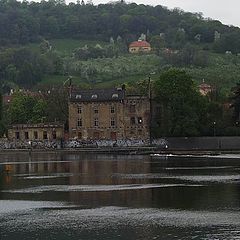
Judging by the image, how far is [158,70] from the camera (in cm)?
19562

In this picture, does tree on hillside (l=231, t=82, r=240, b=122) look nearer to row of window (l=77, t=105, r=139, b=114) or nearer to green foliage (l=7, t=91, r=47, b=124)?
row of window (l=77, t=105, r=139, b=114)

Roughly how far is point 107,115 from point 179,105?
1585cm

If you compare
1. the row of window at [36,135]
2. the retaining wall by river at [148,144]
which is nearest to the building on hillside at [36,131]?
the row of window at [36,135]

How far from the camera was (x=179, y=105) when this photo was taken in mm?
108562

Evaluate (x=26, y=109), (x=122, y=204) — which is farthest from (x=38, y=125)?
(x=122, y=204)

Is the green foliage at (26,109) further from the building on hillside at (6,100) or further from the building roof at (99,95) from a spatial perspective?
the building on hillside at (6,100)

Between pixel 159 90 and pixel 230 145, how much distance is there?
→ 16872 mm

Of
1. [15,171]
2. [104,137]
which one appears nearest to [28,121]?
[104,137]

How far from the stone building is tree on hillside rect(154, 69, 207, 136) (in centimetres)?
425

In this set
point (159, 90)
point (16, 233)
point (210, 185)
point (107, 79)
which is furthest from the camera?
point (107, 79)

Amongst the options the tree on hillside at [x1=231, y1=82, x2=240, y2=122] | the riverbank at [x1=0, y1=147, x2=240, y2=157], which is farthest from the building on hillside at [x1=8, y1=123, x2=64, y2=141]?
the tree on hillside at [x1=231, y1=82, x2=240, y2=122]

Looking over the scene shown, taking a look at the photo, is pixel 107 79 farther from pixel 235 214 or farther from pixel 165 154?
pixel 235 214

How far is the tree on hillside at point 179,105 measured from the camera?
4225 inches

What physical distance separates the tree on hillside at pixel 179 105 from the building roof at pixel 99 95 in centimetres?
666
